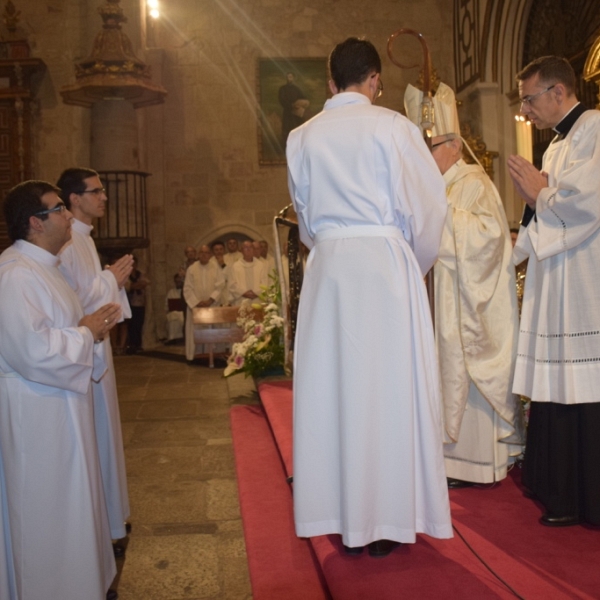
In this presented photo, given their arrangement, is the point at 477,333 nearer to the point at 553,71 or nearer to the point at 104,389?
the point at 553,71

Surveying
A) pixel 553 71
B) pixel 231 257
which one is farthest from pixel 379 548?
pixel 231 257

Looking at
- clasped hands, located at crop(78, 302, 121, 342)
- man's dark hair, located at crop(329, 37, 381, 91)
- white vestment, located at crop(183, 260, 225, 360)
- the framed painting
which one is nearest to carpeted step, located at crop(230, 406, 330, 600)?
clasped hands, located at crop(78, 302, 121, 342)

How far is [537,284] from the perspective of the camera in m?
3.38

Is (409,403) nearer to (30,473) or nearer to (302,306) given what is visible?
(302,306)

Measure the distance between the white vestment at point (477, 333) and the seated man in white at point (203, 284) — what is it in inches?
320

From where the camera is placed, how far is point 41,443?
287 centimetres

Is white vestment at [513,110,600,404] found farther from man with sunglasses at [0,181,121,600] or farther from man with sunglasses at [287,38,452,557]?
man with sunglasses at [0,181,121,600]

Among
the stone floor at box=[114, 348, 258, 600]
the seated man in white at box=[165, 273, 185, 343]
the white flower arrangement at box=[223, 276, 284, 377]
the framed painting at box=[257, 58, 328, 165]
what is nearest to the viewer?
the stone floor at box=[114, 348, 258, 600]

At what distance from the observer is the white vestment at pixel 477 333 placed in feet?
12.0

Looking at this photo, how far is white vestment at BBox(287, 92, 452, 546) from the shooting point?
8.79 ft

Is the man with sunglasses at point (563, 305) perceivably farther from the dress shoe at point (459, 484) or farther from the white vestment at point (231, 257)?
the white vestment at point (231, 257)

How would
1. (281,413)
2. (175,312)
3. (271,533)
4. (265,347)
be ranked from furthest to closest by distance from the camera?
(175,312) → (265,347) → (281,413) → (271,533)

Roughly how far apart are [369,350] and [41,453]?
1.29 m

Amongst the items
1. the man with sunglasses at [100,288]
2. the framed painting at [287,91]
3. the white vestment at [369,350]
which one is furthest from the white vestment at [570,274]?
the framed painting at [287,91]
